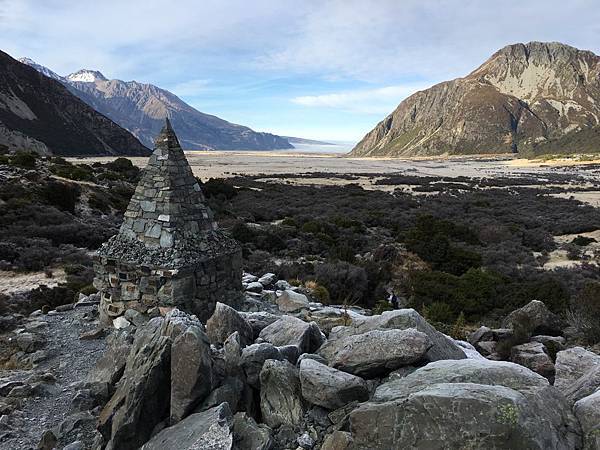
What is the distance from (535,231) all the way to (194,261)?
83.2 ft

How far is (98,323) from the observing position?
838 centimetres

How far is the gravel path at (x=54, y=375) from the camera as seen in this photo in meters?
5.16

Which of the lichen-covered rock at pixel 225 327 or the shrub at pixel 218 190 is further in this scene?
the shrub at pixel 218 190

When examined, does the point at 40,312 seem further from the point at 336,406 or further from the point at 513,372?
the point at 513,372

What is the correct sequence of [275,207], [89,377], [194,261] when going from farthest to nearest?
1. [275,207]
2. [194,261]
3. [89,377]

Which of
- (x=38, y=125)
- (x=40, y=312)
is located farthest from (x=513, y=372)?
(x=38, y=125)

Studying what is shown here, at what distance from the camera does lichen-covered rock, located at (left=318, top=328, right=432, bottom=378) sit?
14.7 feet

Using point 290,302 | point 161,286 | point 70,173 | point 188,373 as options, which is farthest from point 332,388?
point 70,173

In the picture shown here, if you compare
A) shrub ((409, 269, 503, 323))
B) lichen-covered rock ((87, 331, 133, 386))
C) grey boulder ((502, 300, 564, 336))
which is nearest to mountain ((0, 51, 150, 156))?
shrub ((409, 269, 503, 323))

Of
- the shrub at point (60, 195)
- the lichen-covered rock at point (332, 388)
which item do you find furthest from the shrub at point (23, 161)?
the lichen-covered rock at point (332, 388)

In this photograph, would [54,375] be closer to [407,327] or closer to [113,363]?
[113,363]

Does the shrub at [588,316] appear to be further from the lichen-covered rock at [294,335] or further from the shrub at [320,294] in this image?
the lichen-covered rock at [294,335]

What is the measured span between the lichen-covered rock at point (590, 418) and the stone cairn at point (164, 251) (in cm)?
555

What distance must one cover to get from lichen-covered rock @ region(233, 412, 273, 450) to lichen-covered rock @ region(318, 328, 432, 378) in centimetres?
Answer: 108
